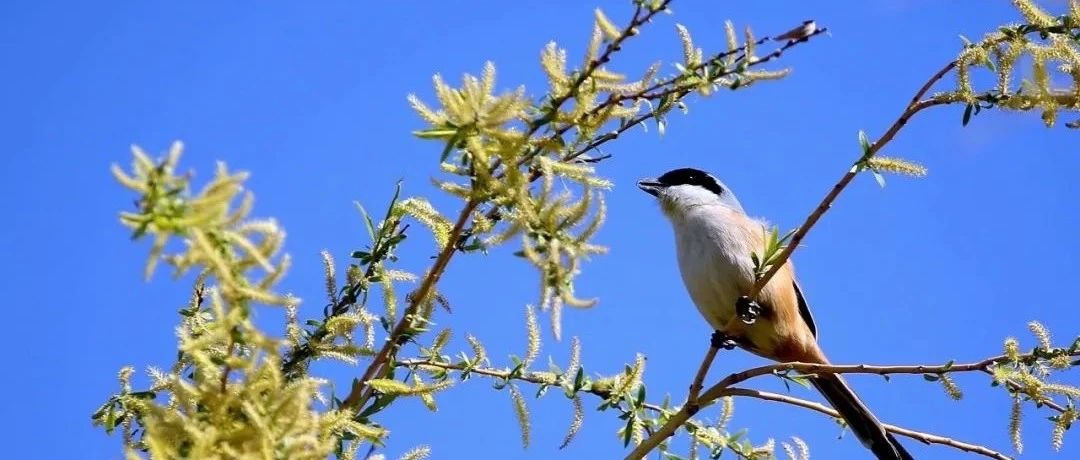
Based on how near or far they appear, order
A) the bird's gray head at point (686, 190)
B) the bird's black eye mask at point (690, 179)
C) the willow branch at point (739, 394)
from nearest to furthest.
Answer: the willow branch at point (739, 394) < the bird's gray head at point (686, 190) < the bird's black eye mask at point (690, 179)

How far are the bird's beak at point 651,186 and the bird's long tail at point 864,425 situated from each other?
5.98 feet

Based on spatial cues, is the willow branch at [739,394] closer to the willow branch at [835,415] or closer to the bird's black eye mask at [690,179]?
the willow branch at [835,415]

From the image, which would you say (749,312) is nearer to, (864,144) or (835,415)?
(835,415)

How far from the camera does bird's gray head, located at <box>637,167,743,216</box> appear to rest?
18.7 ft

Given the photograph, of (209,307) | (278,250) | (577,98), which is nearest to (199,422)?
(278,250)

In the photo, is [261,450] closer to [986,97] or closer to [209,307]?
[209,307]

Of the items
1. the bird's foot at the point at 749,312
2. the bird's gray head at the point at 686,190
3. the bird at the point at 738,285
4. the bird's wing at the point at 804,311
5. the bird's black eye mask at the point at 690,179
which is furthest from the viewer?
the bird's black eye mask at the point at 690,179

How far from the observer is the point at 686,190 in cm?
584

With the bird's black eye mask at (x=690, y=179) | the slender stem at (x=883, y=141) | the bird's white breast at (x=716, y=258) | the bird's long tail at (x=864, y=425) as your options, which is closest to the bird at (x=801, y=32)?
the slender stem at (x=883, y=141)

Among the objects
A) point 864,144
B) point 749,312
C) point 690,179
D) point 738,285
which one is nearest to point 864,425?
point 749,312

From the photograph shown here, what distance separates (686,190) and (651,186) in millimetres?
317

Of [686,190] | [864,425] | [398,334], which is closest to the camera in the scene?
[398,334]

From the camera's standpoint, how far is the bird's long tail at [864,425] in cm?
411

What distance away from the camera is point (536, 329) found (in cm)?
267
